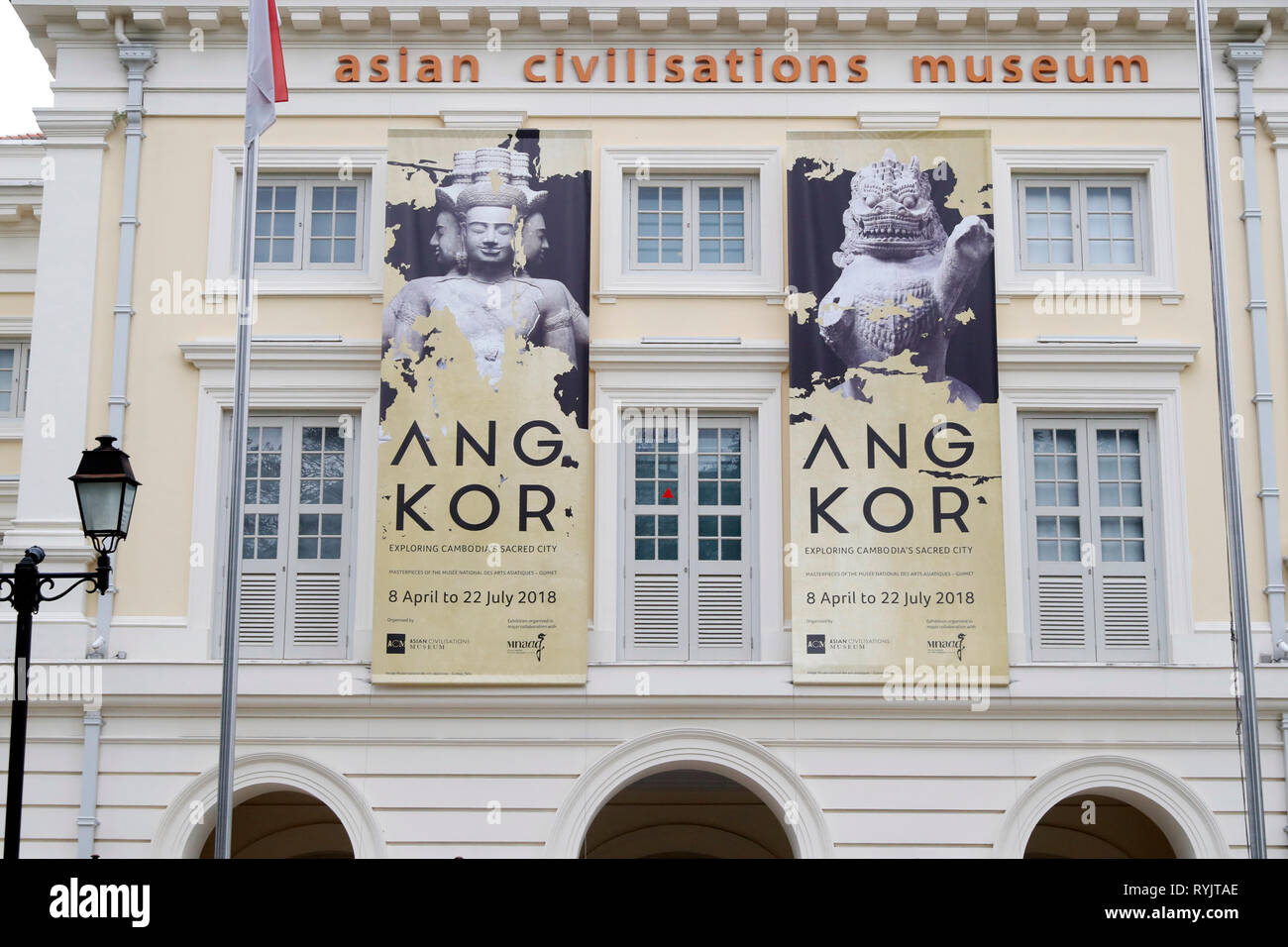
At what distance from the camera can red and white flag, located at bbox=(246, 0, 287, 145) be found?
1489cm

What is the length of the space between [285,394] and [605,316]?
3.60 metres

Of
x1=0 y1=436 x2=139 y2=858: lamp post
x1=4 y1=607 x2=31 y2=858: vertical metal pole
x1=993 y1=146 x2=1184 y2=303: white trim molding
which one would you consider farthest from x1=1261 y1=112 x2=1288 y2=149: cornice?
x1=4 y1=607 x2=31 y2=858: vertical metal pole

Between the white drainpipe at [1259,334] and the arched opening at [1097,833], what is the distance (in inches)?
118

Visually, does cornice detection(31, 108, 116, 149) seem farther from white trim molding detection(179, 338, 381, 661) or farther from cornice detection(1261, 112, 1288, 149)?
cornice detection(1261, 112, 1288, 149)

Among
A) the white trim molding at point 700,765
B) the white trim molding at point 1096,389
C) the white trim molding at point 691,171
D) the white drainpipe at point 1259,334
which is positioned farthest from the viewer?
the white trim molding at point 691,171

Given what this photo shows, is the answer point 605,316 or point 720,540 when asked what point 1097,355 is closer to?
point 720,540

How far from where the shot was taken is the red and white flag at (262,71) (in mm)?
14891

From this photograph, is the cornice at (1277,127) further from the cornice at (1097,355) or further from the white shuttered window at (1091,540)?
the white shuttered window at (1091,540)

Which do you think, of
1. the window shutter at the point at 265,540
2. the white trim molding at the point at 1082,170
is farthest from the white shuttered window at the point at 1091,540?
the window shutter at the point at 265,540

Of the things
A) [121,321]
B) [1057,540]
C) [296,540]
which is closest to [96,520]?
[296,540]

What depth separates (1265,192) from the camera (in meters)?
17.1

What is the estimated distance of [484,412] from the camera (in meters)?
16.5

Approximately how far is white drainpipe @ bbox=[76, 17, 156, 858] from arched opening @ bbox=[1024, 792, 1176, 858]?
10314 mm
